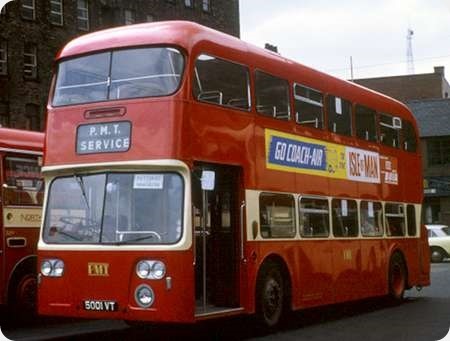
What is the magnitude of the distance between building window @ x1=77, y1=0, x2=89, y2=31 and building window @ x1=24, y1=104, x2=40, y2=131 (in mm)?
4537

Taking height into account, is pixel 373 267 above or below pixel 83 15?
below

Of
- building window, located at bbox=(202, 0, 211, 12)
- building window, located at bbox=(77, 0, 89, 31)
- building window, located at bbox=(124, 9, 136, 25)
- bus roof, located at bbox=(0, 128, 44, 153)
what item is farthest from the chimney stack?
bus roof, located at bbox=(0, 128, 44, 153)

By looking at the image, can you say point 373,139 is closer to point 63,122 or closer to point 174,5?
point 63,122

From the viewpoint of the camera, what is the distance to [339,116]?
14078 mm

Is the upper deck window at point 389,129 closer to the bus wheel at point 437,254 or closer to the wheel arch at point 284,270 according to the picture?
the wheel arch at point 284,270

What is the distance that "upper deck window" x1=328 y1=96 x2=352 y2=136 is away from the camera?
13773 mm

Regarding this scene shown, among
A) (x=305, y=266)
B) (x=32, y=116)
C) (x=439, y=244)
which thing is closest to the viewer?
(x=305, y=266)

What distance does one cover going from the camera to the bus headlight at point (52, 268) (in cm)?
1028

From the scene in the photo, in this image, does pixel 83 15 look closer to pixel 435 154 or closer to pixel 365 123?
pixel 435 154

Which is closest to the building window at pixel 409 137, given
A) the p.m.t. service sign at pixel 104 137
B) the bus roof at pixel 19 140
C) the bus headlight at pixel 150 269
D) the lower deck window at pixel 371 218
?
the lower deck window at pixel 371 218

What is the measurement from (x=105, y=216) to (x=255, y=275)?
2.29 m

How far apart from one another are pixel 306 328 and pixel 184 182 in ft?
12.3

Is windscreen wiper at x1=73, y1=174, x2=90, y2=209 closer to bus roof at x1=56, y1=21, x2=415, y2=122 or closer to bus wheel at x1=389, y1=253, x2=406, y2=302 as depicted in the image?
bus roof at x1=56, y1=21, x2=415, y2=122

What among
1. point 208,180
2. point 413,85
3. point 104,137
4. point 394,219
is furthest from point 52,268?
point 413,85
